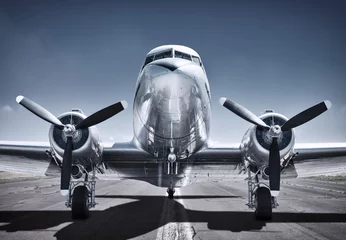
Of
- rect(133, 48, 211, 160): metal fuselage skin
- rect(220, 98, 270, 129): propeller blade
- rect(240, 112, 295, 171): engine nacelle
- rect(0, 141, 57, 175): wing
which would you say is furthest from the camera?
rect(0, 141, 57, 175): wing

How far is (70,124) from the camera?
1032 cm

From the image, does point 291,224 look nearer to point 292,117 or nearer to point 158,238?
point 292,117

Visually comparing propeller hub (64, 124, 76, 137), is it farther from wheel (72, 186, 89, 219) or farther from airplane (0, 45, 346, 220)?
wheel (72, 186, 89, 219)

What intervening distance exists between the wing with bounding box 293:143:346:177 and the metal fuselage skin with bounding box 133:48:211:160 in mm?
4315

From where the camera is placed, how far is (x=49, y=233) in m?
8.06

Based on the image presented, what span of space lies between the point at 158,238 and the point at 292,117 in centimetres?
633

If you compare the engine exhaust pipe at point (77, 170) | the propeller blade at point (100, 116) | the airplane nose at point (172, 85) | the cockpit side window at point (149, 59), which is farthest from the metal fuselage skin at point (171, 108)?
the engine exhaust pipe at point (77, 170)

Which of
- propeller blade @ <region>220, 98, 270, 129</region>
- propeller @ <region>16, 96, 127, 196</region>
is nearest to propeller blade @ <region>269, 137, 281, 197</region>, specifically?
propeller blade @ <region>220, 98, 270, 129</region>

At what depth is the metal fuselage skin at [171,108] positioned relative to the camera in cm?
767

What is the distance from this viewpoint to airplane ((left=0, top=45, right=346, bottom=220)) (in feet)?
27.1

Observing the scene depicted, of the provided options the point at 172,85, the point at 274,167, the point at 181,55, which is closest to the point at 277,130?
the point at 274,167

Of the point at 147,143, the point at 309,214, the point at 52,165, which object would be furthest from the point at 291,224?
the point at 52,165

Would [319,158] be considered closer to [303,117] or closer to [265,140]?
[303,117]

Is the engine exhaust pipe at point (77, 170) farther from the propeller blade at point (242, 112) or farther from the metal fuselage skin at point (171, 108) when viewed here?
the propeller blade at point (242, 112)
